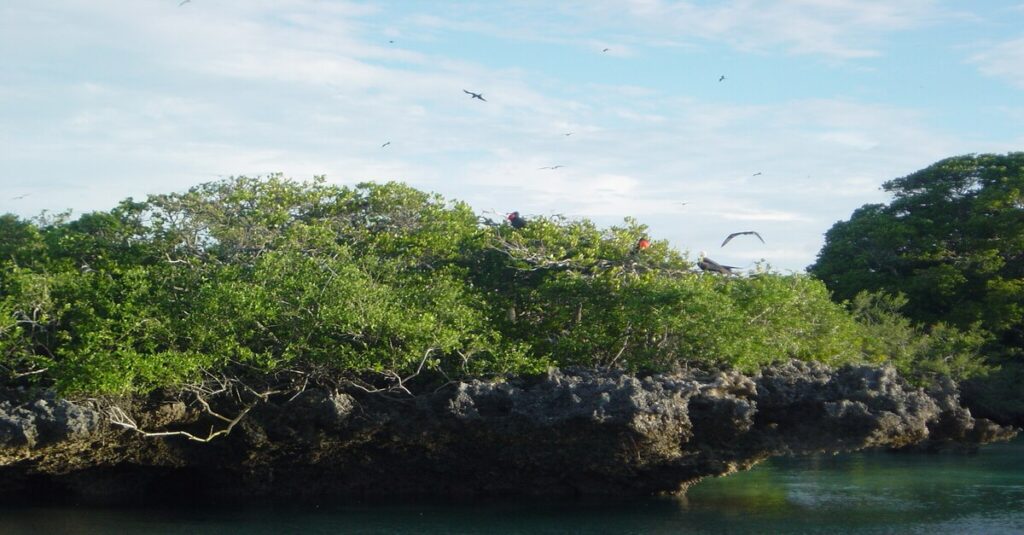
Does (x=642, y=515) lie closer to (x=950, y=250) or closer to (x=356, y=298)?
(x=356, y=298)

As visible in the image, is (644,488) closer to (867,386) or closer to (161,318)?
(867,386)

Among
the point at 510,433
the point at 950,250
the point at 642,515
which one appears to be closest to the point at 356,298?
the point at 510,433

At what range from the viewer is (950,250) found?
119 feet

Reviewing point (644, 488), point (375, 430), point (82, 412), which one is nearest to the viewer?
point (82, 412)

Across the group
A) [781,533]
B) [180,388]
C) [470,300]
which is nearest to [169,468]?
[180,388]

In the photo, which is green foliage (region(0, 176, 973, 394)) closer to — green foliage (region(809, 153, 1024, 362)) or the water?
the water

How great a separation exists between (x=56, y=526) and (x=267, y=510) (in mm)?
3971

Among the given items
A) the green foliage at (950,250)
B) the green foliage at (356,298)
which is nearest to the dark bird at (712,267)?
the green foliage at (356,298)

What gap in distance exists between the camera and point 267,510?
21516 mm

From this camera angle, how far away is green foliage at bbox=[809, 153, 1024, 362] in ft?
112

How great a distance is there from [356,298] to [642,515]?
6911 millimetres

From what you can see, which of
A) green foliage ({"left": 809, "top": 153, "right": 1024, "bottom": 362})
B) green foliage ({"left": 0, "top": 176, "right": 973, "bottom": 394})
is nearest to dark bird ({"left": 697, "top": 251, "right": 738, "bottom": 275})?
green foliage ({"left": 0, "top": 176, "right": 973, "bottom": 394})

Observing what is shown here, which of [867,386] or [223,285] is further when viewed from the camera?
[867,386]

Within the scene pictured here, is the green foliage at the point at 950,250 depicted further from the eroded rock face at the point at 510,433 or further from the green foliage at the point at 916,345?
the eroded rock face at the point at 510,433
